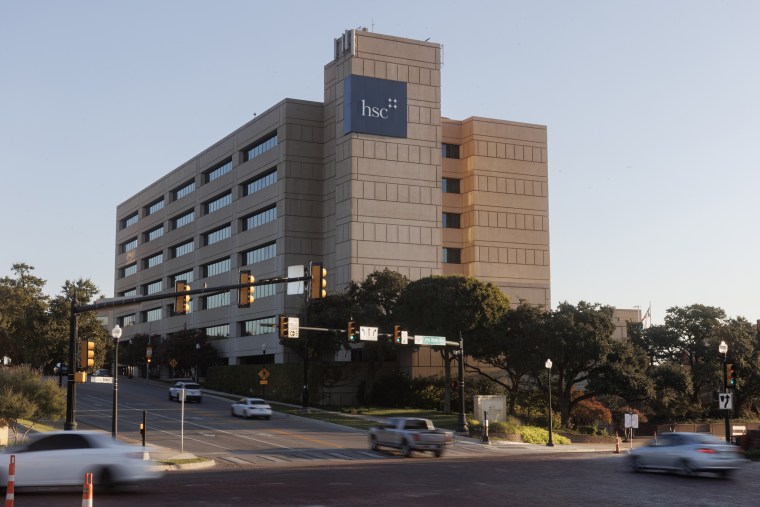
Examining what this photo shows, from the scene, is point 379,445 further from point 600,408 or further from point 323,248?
point 323,248

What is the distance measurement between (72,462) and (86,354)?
530 inches

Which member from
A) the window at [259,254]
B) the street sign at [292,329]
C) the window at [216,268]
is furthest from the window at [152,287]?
the street sign at [292,329]

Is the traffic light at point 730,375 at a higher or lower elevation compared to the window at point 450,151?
lower

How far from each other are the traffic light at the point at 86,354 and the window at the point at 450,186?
193ft

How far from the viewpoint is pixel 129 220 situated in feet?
442

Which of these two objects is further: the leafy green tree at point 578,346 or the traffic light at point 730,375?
→ the leafy green tree at point 578,346

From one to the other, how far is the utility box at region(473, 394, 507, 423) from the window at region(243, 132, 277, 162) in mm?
43273

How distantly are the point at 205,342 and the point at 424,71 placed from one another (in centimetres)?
3840

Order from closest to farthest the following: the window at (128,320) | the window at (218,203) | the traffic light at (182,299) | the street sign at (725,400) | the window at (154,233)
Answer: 1. the traffic light at (182,299)
2. the street sign at (725,400)
3. the window at (218,203)
4. the window at (154,233)
5. the window at (128,320)

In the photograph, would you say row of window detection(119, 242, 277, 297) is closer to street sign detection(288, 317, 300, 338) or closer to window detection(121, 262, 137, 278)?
window detection(121, 262, 137, 278)

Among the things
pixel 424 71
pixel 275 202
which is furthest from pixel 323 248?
pixel 424 71

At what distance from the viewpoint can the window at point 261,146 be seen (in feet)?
297

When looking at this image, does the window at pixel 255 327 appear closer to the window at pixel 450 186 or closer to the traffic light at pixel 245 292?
the window at pixel 450 186

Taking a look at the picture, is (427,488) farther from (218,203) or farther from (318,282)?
(218,203)
